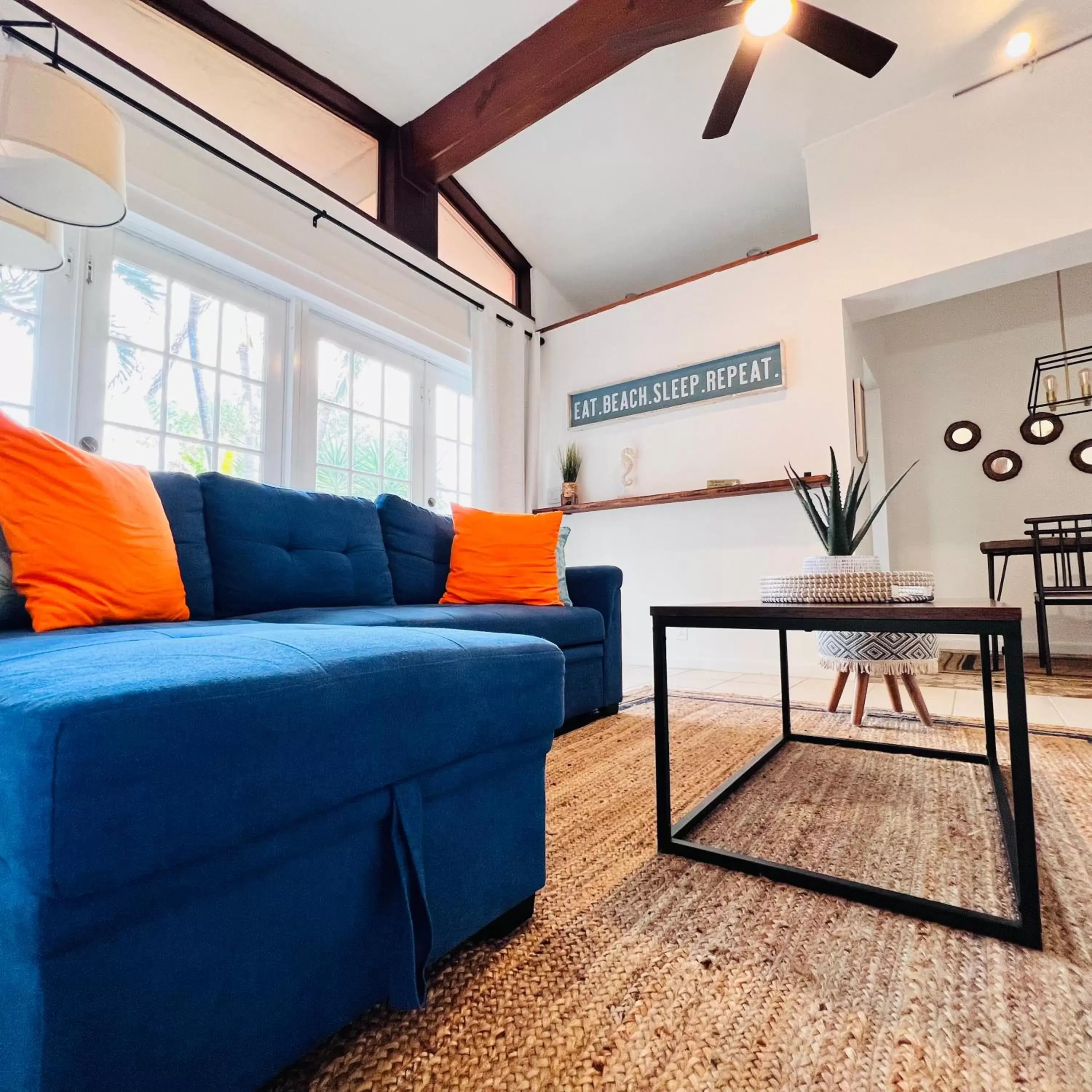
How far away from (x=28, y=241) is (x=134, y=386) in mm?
896

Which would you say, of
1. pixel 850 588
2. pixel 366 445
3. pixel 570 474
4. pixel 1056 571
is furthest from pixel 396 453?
pixel 1056 571

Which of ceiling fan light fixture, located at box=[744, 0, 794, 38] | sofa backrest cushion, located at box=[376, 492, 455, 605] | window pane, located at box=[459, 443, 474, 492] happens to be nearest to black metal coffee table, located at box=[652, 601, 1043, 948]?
sofa backrest cushion, located at box=[376, 492, 455, 605]

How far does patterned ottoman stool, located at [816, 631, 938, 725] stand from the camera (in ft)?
5.86

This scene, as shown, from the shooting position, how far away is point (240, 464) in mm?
2850

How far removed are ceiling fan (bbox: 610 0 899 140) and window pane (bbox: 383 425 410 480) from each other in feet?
7.08

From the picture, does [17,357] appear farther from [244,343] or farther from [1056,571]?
[1056,571]

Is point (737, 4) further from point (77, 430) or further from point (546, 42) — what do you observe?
point (77, 430)

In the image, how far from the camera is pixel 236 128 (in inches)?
108

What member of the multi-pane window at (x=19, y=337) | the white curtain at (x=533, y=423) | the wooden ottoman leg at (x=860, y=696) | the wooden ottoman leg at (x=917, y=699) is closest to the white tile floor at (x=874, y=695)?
the wooden ottoman leg at (x=917, y=699)

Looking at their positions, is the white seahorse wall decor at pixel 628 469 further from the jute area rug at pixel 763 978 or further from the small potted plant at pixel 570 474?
the jute area rug at pixel 763 978

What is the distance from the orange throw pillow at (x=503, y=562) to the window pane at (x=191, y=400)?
50.9 inches

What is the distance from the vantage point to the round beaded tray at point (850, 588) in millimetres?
1104

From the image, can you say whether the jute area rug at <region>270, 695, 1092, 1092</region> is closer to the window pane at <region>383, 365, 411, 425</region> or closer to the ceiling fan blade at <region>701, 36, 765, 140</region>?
the ceiling fan blade at <region>701, 36, 765, 140</region>

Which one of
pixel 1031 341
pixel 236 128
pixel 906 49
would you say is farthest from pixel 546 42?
pixel 1031 341
